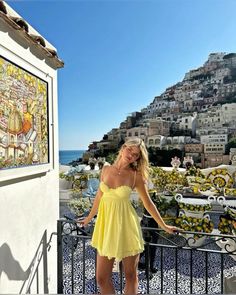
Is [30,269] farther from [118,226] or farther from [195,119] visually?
[195,119]

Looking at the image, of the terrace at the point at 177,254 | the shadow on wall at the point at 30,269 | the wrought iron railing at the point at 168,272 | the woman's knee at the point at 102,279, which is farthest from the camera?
the wrought iron railing at the point at 168,272

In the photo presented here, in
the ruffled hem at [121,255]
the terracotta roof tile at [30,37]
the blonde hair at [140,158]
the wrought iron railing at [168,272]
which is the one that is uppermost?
the terracotta roof tile at [30,37]

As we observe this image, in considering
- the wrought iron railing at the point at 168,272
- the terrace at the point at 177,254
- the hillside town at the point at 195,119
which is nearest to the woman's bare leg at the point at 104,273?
the terrace at the point at 177,254

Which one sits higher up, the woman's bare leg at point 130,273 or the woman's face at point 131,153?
the woman's face at point 131,153

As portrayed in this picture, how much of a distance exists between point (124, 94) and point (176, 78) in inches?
143

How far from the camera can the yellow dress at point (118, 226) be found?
1469 millimetres

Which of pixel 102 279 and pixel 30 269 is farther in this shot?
pixel 30 269

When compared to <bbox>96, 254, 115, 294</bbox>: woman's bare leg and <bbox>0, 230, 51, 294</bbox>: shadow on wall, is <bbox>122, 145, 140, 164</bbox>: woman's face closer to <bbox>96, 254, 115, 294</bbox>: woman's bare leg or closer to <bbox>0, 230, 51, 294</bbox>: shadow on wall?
<bbox>96, 254, 115, 294</bbox>: woman's bare leg

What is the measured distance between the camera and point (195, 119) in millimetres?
15695

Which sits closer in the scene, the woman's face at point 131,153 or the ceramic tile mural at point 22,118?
the ceramic tile mural at point 22,118

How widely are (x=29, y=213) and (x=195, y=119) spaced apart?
14976 mm

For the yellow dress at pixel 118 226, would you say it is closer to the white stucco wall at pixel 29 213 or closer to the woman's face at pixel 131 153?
the woman's face at pixel 131 153

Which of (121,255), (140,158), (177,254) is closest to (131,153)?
(140,158)

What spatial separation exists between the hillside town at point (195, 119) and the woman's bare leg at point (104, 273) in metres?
8.66
